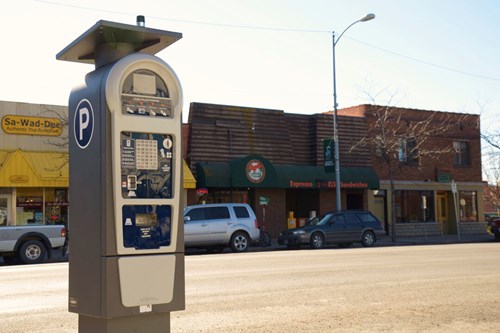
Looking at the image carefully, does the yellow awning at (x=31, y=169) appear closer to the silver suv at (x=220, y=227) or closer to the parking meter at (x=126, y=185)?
the silver suv at (x=220, y=227)

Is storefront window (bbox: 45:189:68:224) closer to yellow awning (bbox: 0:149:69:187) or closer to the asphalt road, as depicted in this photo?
yellow awning (bbox: 0:149:69:187)

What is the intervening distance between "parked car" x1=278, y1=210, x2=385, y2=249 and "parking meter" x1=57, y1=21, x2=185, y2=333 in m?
20.7

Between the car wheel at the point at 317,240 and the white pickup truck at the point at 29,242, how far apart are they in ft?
32.2

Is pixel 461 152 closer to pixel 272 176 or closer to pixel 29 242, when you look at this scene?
pixel 272 176

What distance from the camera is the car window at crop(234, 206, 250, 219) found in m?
24.8

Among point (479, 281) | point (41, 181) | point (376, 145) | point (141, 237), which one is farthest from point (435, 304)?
point (376, 145)

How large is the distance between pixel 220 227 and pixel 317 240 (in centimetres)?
428

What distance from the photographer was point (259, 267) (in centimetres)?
1619

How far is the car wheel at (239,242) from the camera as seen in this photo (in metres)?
24.5

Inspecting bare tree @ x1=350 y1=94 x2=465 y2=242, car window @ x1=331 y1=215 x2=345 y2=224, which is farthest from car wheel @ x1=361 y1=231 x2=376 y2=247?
bare tree @ x1=350 y1=94 x2=465 y2=242

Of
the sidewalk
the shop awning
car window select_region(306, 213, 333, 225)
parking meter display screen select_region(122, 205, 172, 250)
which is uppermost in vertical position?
the shop awning

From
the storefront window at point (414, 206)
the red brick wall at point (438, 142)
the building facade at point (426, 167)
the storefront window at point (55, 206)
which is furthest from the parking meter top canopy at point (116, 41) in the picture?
the storefront window at point (414, 206)

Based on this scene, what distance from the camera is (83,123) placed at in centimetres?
538

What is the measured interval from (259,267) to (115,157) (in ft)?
37.4
